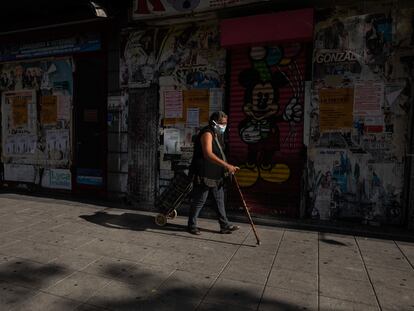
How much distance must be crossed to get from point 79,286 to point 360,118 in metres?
4.92

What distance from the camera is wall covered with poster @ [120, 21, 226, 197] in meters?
6.71

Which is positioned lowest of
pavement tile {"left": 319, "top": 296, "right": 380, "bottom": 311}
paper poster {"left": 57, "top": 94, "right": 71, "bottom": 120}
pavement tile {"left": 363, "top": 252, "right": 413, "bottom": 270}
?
pavement tile {"left": 363, "top": 252, "right": 413, "bottom": 270}

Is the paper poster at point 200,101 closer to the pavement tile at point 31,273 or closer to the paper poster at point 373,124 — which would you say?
the paper poster at point 373,124

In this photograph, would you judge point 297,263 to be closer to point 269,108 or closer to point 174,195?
point 174,195

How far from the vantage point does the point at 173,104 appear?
23.1 feet

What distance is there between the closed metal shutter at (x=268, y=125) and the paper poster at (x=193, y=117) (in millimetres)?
683

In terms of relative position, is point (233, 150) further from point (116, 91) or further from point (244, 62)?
point (116, 91)

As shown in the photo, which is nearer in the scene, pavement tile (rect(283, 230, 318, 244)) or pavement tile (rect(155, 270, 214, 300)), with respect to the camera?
pavement tile (rect(155, 270, 214, 300))

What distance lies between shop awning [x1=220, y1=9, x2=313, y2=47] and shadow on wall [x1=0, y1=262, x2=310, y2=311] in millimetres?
4119

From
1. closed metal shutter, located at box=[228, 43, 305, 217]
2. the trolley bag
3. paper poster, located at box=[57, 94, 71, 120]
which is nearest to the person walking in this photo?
the trolley bag

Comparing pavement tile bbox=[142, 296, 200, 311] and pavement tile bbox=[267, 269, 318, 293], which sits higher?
pavement tile bbox=[267, 269, 318, 293]

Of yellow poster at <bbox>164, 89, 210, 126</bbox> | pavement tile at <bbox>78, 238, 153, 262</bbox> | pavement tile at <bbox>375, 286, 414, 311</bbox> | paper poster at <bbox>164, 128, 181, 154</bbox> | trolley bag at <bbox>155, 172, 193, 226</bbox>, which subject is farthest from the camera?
paper poster at <bbox>164, 128, 181, 154</bbox>

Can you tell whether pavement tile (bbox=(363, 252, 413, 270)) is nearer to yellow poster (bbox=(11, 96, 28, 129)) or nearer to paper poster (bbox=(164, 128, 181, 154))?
paper poster (bbox=(164, 128, 181, 154))

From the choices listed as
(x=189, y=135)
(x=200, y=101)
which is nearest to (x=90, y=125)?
(x=189, y=135)
